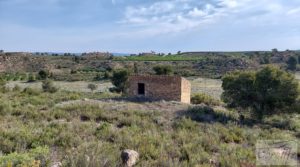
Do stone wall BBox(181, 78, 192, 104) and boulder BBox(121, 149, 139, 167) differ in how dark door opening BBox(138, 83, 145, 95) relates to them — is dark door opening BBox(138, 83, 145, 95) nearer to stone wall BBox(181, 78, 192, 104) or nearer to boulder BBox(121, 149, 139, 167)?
stone wall BBox(181, 78, 192, 104)

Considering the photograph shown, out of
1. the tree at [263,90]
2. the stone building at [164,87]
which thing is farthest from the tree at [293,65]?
the tree at [263,90]

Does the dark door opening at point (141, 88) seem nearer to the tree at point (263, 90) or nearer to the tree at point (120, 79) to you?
the tree at point (263, 90)

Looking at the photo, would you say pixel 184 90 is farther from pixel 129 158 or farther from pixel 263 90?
pixel 129 158

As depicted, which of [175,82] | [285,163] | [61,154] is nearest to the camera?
[285,163]

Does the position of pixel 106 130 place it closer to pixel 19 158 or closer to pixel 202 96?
pixel 19 158

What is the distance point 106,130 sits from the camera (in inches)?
463

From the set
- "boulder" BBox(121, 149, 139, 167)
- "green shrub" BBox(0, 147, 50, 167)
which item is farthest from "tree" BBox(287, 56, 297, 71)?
"green shrub" BBox(0, 147, 50, 167)

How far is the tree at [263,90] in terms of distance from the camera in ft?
60.2

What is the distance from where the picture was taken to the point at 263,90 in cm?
1895

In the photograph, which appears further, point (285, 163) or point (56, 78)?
point (56, 78)

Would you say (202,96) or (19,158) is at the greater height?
(19,158)

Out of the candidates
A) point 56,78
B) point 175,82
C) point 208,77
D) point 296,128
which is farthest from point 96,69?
point 296,128

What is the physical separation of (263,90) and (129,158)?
1309 cm

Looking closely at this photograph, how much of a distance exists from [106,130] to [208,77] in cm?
5603
